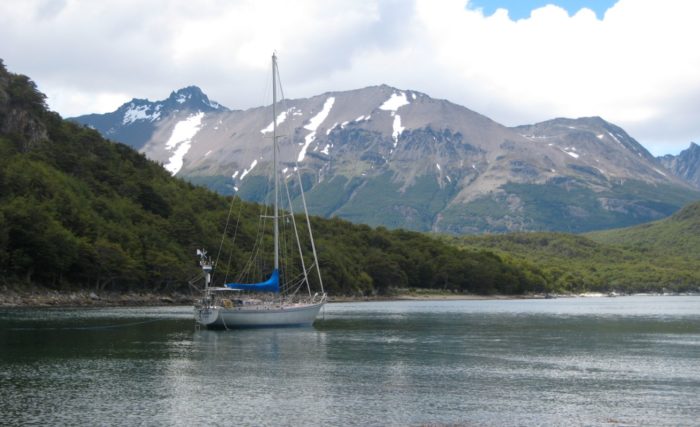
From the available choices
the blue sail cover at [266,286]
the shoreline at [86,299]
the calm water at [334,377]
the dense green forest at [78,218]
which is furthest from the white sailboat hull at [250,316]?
the dense green forest at [78,218]

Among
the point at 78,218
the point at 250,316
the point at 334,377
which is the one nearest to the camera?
the point at 334,377

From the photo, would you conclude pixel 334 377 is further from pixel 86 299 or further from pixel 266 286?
pixel 86 299

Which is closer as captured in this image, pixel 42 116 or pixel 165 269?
pixel 165 269

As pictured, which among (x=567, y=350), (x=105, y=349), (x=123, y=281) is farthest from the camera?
(x=123, y=281)

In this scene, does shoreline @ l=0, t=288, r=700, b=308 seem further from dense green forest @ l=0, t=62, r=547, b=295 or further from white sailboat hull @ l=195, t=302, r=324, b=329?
white sailboat hull @ l=195, t=302, r=324, b=329

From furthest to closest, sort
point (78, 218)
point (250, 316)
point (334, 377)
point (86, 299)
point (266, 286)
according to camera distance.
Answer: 1. point (78, 218)
2. point (86, 299)
3. point (266, 286)
4. point (250, 316)
5. point (334, 377)

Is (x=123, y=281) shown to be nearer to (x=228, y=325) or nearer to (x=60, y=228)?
(x=60, y=228)

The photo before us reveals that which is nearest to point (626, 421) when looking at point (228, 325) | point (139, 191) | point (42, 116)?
point (228, 325)

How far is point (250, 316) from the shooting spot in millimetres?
84562

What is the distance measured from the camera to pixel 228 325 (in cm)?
8581

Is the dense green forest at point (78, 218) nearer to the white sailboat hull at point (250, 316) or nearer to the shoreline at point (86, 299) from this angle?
the shoreline at point (86, 299)

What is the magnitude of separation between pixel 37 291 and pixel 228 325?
5313cm

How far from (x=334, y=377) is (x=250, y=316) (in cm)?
3562

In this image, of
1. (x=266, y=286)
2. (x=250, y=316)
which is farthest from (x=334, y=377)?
(x=266, y=286)
